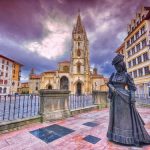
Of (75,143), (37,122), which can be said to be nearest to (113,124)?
(75,143)

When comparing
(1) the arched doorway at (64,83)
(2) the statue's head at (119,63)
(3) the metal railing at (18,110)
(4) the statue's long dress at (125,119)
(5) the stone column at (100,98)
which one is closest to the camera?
(4) the statue's long dress at (125,119)

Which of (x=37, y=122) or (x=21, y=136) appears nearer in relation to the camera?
(x=21, y=136)

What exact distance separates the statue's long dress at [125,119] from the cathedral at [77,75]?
40.0m

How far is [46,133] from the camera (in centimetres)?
391

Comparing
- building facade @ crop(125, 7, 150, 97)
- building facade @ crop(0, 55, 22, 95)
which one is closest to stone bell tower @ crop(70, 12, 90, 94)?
building facade @ crop(125, 7, 150, 97)

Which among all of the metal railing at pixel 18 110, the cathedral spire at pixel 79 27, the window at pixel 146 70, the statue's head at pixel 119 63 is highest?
the cathedral spire at pixel 79 27

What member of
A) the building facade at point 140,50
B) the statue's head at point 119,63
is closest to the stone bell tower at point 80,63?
the building facade at point 140,50

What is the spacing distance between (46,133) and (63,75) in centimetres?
4293

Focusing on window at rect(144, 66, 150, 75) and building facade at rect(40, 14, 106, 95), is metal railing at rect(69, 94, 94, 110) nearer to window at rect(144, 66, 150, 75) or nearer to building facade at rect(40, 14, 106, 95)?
window at rect(144, 66, 150, 75)

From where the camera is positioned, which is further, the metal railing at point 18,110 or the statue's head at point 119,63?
the metal railing at point 18,110

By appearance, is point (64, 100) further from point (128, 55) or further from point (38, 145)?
point (128, 55)

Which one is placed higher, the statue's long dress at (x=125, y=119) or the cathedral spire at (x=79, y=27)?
the cathedral spire at (x=79, y=27)

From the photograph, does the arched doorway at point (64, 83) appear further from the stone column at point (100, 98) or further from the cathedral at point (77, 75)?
the stone column at point (100, 98)

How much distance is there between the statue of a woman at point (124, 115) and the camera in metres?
3.05
